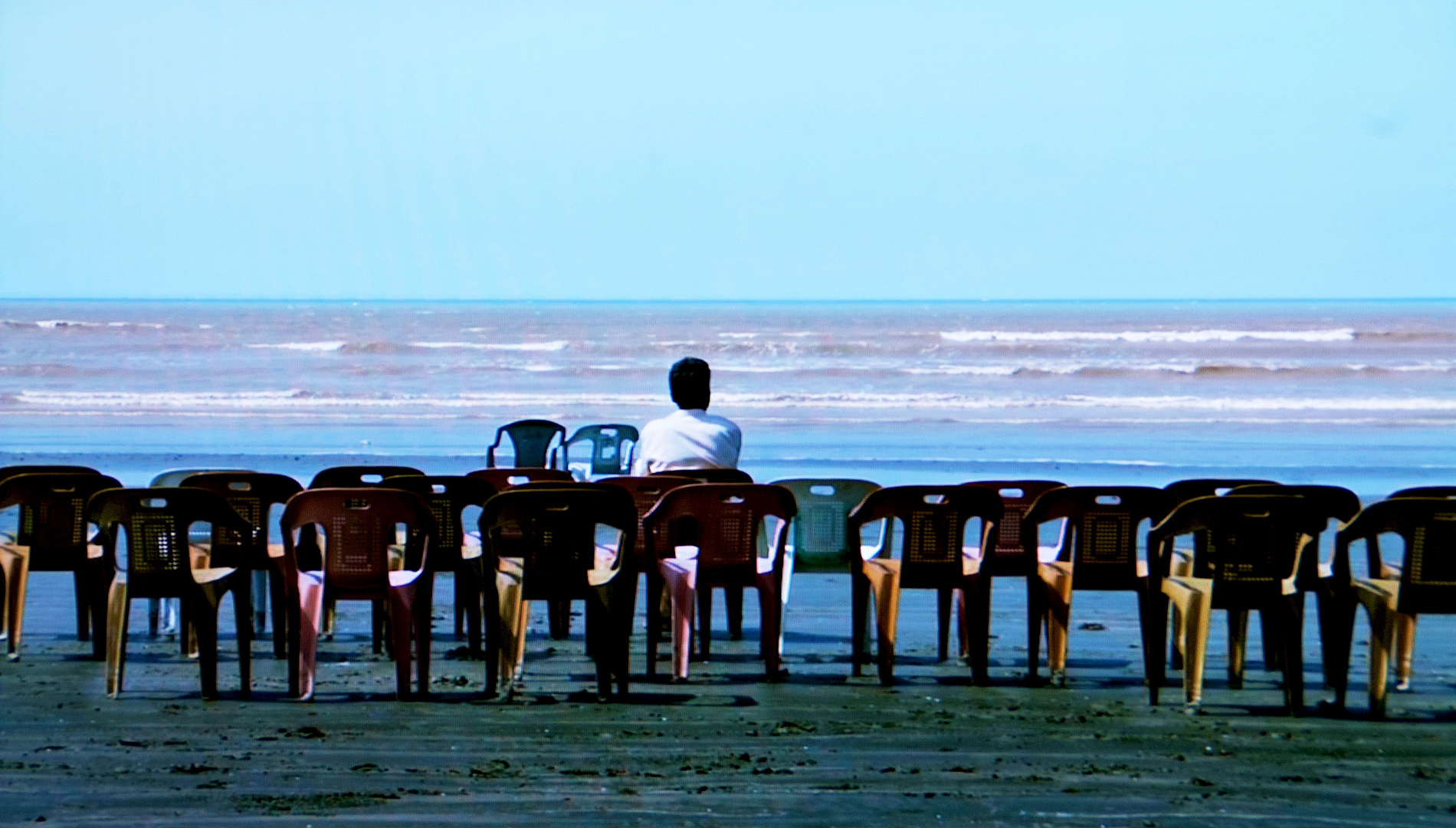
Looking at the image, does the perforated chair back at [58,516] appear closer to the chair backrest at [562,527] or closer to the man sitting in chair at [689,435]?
the chair backrest at [562,527]

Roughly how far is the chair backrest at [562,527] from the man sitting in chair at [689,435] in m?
0.92

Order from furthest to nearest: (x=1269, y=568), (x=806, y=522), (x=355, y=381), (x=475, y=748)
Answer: (x=355, y=381)
(x=806, y=522)
(x=1269, y=568)
(x=475, y=748)

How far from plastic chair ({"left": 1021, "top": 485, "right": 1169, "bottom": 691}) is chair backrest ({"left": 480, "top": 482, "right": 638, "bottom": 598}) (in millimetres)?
1371

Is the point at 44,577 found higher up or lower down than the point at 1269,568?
lower down

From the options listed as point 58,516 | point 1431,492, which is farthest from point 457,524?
point 1431,492

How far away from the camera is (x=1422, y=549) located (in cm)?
479

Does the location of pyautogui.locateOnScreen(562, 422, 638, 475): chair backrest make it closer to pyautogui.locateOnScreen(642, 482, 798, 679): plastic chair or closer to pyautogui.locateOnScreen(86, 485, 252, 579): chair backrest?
pyautogui.locateOnScreen(642, 482, 798, 679): plastic chair

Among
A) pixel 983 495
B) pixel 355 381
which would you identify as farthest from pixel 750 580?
pixel 355 381

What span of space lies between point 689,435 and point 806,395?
2232cm

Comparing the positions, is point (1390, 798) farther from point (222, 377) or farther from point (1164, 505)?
point (222, 377)

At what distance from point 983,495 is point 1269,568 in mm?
932

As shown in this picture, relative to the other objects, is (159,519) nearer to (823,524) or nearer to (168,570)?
(168,570)

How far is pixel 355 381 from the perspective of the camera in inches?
1254

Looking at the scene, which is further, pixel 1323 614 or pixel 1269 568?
pixel 1323 614
